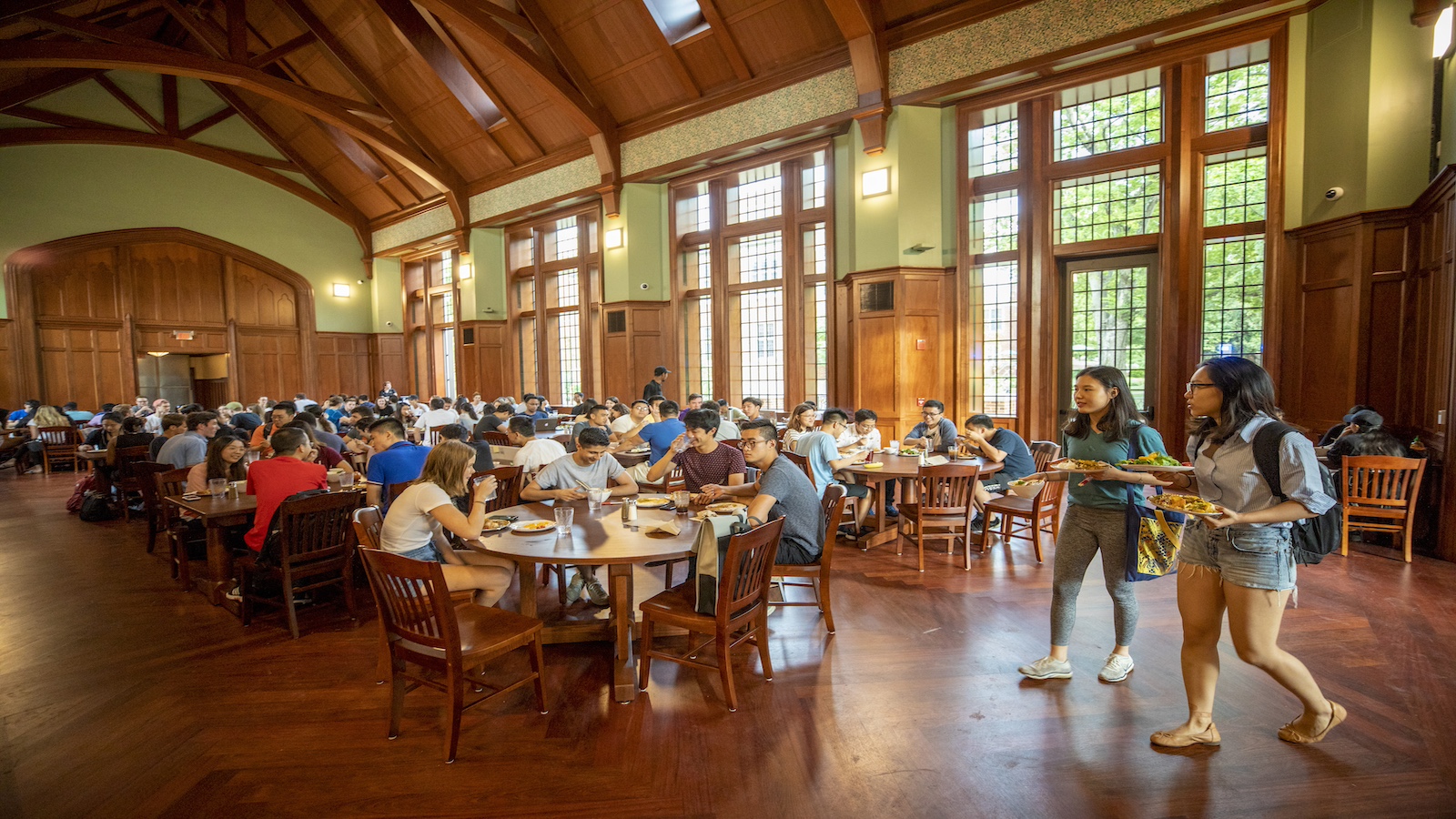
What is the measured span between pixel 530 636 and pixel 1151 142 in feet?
25.9

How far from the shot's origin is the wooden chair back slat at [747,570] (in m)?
2.86

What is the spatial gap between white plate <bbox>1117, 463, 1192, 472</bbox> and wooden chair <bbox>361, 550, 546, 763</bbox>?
8.25ft

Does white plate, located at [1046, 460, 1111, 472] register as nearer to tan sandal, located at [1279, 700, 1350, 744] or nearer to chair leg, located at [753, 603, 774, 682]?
tan sandal, located at [1279, 700, 1350, 744]

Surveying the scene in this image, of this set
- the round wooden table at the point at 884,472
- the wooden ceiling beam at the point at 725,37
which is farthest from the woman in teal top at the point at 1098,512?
the wooden ceiling beam at the point at 725,37

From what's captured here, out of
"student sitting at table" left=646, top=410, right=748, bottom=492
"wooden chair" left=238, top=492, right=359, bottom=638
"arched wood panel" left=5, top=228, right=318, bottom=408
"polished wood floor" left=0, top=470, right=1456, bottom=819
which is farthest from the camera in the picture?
"arched wood panel" left=5, top=228, right=318, bottom=408

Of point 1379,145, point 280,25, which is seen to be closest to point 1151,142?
point 1379,145

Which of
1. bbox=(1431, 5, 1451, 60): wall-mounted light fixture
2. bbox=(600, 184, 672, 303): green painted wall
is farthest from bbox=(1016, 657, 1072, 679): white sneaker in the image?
bbox=(600, 184, 672, 303): green painted wall

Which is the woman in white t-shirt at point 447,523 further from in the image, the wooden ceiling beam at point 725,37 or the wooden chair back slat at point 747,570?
the wooden ceiling beam at point 725,37

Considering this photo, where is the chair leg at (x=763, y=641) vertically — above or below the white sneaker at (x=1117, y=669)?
above

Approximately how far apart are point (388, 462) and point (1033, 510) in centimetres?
452

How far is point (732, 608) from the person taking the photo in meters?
3.01

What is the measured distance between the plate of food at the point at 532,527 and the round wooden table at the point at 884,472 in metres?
2.64

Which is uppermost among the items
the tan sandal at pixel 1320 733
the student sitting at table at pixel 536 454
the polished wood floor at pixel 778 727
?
the student sitting at table at pixel 536 454

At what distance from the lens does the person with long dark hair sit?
227 cm
